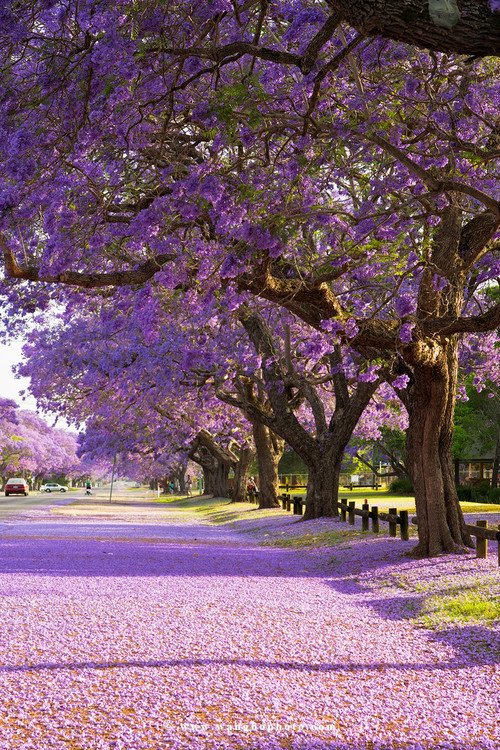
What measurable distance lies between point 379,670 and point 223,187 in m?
4.99

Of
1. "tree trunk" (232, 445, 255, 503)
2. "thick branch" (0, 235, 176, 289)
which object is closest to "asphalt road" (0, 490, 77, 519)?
"tree trunk" (232, 445, 255, 503)

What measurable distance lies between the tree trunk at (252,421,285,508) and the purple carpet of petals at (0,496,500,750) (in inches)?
609

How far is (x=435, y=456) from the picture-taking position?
455 inches

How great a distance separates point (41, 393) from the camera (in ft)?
87.7

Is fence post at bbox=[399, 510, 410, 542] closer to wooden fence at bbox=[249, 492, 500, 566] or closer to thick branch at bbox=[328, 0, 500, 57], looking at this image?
wooden fence at bbox=[249, 492, 500, 566]

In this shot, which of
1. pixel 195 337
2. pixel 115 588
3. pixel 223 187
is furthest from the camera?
pixel 195 337

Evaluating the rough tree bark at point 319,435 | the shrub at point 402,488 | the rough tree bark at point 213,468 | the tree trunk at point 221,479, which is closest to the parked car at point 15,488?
the rough tree bark at point 213,468

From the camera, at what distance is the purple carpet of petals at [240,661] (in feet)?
13.5

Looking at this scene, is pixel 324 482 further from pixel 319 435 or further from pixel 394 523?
pixel 394 523

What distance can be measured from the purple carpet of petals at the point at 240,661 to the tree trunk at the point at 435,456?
2.02 feet

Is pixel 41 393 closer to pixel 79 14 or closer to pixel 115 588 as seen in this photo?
pixel 115 588

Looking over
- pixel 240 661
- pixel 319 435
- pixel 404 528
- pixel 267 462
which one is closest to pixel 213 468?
pixel 267 462

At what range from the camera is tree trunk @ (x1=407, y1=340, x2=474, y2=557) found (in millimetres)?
11438

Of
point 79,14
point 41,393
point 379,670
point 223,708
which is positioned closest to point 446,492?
point 379,670
